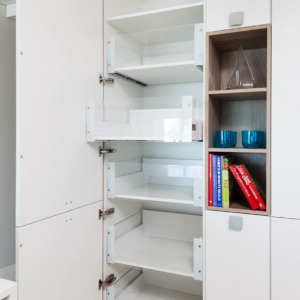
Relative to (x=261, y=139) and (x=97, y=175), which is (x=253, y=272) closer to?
(x=261, y=139)

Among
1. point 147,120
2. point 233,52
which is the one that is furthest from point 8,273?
point 233,52

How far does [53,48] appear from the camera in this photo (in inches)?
52.1

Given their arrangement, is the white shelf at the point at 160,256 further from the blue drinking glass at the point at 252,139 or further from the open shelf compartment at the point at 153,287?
the blue drinking glass at the point at 252,139

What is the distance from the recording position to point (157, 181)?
63.6 inches

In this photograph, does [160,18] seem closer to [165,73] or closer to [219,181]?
[165,73]

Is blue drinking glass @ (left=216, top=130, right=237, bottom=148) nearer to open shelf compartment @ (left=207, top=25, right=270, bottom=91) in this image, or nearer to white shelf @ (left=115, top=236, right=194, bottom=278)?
open shelf compartment @ (left=207, top=25, right=270, bottom=91)

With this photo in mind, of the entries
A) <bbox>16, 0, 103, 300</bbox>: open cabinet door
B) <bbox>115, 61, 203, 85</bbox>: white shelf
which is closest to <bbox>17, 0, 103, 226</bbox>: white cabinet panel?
<bbox>16, 0, 103, 300</bbox>: open cabinet door

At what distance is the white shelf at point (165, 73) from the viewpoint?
62.4 inches

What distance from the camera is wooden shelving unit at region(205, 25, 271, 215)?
1374 mm
